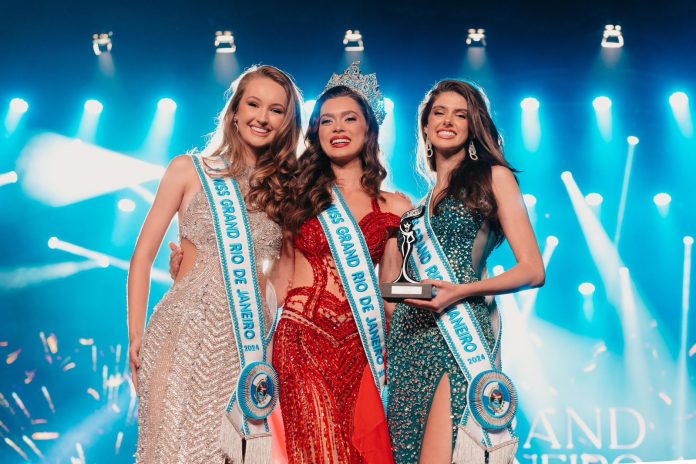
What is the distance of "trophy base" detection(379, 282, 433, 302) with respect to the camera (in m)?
2.32

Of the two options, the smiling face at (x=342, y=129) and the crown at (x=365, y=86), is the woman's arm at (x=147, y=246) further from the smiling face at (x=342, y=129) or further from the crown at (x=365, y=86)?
the crown at (x=365, y=86)

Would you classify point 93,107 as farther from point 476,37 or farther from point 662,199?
point 662,199

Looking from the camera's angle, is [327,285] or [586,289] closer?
[327,285]

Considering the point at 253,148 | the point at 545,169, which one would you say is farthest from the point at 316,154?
the point at 545,169

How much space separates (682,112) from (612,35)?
0.64 meters

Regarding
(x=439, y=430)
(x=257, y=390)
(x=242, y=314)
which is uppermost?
(x=242, y=314)

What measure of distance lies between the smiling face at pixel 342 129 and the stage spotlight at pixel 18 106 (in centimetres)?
285

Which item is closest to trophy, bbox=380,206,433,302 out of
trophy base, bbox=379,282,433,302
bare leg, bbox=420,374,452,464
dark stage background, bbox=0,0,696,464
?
trophy base, bbox=379,282,433,302

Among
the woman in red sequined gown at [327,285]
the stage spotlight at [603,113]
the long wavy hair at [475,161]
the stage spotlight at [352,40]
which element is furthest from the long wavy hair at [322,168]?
the stage spotlight at [603,113]

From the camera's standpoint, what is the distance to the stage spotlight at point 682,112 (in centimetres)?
536

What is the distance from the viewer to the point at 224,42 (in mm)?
5250

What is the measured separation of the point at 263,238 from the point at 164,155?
265 cm

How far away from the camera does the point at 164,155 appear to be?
17.1ft

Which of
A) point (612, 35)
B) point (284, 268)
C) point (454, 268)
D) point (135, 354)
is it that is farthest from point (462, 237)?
Answer: point (612, 35)
